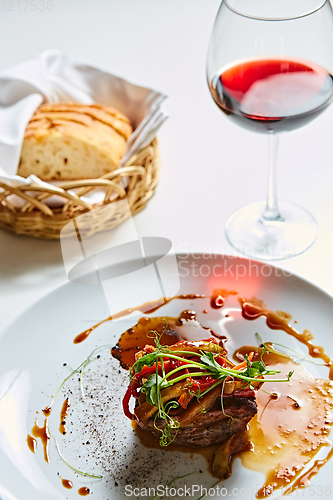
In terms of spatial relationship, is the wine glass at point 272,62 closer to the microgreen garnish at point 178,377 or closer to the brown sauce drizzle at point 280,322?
the brown sauce drizzle at point 280,322

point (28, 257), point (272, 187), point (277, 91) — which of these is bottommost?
point (28, 257)

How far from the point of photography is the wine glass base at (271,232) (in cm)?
176

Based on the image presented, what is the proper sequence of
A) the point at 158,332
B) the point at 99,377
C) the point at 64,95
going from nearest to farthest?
the point at 99,377 → the point at 158,332 → the point at 64,95

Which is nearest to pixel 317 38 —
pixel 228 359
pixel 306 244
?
pixel 306 244

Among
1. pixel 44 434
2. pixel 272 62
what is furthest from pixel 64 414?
pixel 272 62

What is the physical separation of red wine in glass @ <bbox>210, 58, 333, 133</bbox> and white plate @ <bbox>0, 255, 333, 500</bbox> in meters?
0.40

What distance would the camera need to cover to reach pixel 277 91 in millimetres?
1499

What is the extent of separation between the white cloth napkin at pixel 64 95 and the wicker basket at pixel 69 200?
6 centimetres

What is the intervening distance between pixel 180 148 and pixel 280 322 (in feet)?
3.42

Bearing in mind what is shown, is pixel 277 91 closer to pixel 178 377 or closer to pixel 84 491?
pixel 178 377

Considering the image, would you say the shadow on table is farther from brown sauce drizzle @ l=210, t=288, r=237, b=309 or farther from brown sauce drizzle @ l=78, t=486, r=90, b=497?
brown sauce drizzle @ l=78, t=486, r=90, b=497

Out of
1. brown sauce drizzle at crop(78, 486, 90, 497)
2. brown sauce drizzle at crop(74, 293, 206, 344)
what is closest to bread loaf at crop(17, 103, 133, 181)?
brown sauce drizzle at crop(74, 293, 206, 344)

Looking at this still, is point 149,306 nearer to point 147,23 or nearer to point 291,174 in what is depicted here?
point 291,174

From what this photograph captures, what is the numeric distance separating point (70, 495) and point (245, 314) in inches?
24.2
